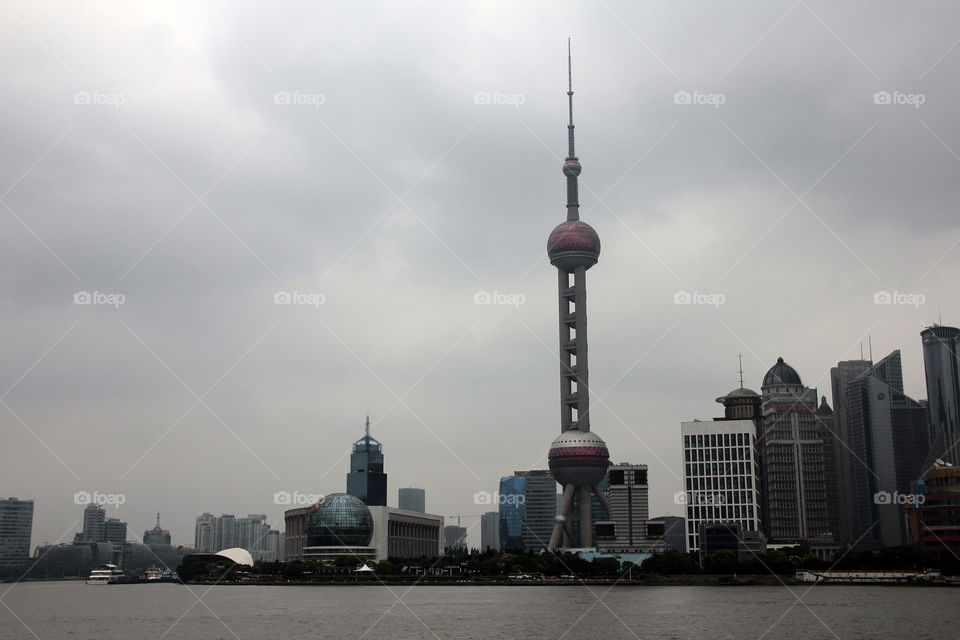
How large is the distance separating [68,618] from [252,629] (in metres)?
34.0

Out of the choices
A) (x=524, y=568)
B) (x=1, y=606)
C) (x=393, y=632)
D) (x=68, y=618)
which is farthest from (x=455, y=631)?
(x=524, y=568)

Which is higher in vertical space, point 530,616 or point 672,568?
point 672,568

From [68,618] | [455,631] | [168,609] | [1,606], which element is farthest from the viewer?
[1,606]

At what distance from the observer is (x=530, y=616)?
94000 millimetres

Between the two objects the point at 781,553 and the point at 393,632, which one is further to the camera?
the point at 781,553

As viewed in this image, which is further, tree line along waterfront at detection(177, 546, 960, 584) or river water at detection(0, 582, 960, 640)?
tree line along waterfront at detection(177, 546, 960, 584)

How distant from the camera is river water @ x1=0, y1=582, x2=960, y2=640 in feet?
254

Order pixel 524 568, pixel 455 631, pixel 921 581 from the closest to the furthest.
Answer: pixel 455 631 → pixel 921 581 → pixel 524 568

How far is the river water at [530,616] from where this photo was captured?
77.4 meters

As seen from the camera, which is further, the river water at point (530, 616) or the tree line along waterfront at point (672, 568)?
the tree line along waterfront at point (672, 568)

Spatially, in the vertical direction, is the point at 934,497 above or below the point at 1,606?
above

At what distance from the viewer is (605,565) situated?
17862cm

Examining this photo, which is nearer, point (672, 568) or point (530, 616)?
point (530, 616)

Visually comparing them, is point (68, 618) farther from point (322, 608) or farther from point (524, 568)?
point (524, 568)
